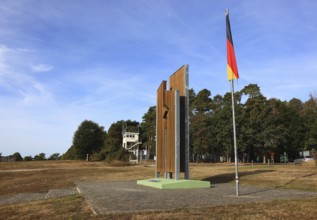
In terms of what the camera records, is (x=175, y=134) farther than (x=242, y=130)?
No

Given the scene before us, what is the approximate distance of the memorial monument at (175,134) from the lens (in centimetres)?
1317

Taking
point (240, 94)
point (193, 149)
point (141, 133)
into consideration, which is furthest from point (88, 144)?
point (240, 94)

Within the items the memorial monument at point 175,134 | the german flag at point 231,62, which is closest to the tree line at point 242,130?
the memorial monument at point 175,134

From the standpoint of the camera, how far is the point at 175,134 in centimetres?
1340

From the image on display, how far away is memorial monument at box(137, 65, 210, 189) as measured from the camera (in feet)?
43.2

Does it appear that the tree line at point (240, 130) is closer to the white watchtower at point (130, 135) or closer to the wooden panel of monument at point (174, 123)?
the white watchtower at point (130, 135)

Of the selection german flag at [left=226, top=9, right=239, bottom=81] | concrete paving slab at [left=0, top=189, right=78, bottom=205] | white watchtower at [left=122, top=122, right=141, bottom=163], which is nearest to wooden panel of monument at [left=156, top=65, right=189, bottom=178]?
german flag at [left=226, top=9, right=239, bottom=81]

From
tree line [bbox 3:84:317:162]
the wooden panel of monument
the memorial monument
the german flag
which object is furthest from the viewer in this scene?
tree line [bbox 3:84:317:162]

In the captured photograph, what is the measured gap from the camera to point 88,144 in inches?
2596

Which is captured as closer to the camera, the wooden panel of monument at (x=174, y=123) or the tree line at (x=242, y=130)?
the wooden panel of monument at (x=174, y=123)

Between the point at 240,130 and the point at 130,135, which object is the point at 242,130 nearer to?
the point at 240,130

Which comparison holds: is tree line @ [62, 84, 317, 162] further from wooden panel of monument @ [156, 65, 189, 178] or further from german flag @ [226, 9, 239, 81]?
german flag @ [226, 9, 239, 81]

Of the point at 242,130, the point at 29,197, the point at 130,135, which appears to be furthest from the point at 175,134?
the point at 130,135

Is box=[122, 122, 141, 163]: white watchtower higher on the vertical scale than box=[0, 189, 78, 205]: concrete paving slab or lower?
higher
